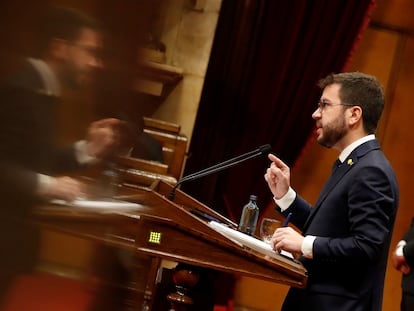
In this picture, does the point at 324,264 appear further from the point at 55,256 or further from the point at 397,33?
the point at 397,33

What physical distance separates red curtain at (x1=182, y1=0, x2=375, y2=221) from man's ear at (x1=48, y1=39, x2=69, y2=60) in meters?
3.94

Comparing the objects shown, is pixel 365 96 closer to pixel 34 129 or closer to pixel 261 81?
pixel 261 81

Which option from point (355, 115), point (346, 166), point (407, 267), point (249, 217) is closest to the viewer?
point (346, 166)

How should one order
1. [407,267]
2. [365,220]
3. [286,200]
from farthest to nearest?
[407,267] < [286,200] < [365,220]

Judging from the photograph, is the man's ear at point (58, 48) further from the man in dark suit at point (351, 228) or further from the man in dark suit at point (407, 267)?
the man in dark suit at point (407, 267)

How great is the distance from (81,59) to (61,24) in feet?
0.04

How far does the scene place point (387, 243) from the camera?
216 centimetres

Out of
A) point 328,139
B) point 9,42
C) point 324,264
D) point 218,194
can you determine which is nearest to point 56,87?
point 9,42

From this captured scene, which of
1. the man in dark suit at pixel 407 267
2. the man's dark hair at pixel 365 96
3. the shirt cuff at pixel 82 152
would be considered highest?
the shirt cuff at pixel 82 152

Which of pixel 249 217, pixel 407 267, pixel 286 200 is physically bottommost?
pixel 407 267

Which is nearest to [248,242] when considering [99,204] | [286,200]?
[286,200]

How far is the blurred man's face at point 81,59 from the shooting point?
0.48 feet

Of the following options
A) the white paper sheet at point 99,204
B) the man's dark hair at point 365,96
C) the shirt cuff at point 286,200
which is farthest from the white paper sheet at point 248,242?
the white paper sheet at point 99,204

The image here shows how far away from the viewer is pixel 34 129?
0.15 m
